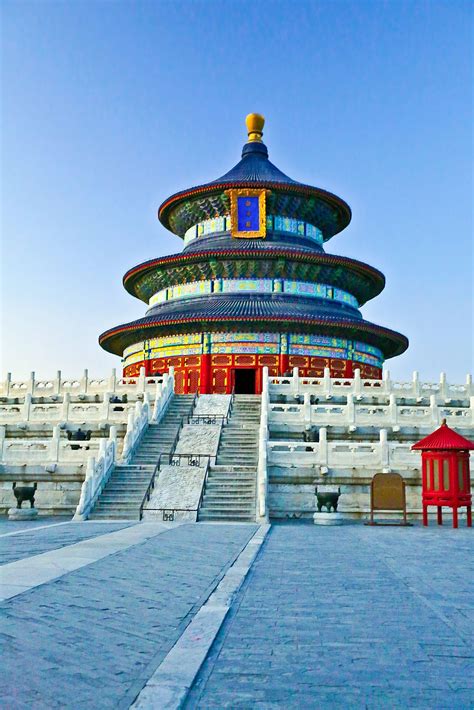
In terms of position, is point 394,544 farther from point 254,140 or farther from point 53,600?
point 254,140

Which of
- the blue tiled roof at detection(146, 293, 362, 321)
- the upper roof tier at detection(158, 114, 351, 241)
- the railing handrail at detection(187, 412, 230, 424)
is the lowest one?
the railing handrail at detection(187, 412, 230, 424)

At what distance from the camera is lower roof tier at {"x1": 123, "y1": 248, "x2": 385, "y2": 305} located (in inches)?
1772

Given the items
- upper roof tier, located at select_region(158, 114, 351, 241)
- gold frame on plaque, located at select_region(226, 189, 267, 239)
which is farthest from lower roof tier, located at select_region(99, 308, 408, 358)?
upper roof tier, located at select_region(158, 114, 351, 241)

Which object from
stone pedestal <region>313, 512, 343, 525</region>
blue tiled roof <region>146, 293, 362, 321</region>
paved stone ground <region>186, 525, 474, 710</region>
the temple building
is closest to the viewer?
paved stone ground <region>186, 525, 474, 710</region>

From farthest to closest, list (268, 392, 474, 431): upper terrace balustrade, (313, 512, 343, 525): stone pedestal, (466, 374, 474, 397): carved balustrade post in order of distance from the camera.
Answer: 1. (466, 374, 474, 397): carved balustrade post
2. (268, 392, 474, 431): upper terrace balustrade
3. (313, 512, 343, 525): stone pedestal

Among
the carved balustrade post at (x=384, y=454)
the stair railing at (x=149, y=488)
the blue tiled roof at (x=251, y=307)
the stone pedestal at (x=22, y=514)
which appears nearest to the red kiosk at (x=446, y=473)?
the carved balustrade post at (x=384, y=454)

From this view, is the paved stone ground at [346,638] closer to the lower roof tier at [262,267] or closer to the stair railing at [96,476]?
the stair railing at [96,476]

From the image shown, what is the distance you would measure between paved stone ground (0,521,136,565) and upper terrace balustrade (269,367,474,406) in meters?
12.2

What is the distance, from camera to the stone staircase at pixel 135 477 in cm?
2011

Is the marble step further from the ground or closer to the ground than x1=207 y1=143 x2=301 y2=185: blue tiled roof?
closer to the ground

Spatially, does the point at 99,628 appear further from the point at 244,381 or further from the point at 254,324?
the point at 244,381

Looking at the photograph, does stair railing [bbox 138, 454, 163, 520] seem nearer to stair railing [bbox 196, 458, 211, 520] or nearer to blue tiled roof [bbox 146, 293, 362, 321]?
stair railing [bbox 196, 458, 211, 520]

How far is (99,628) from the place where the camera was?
22.1ft

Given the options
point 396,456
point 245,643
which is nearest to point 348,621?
point 245,643
